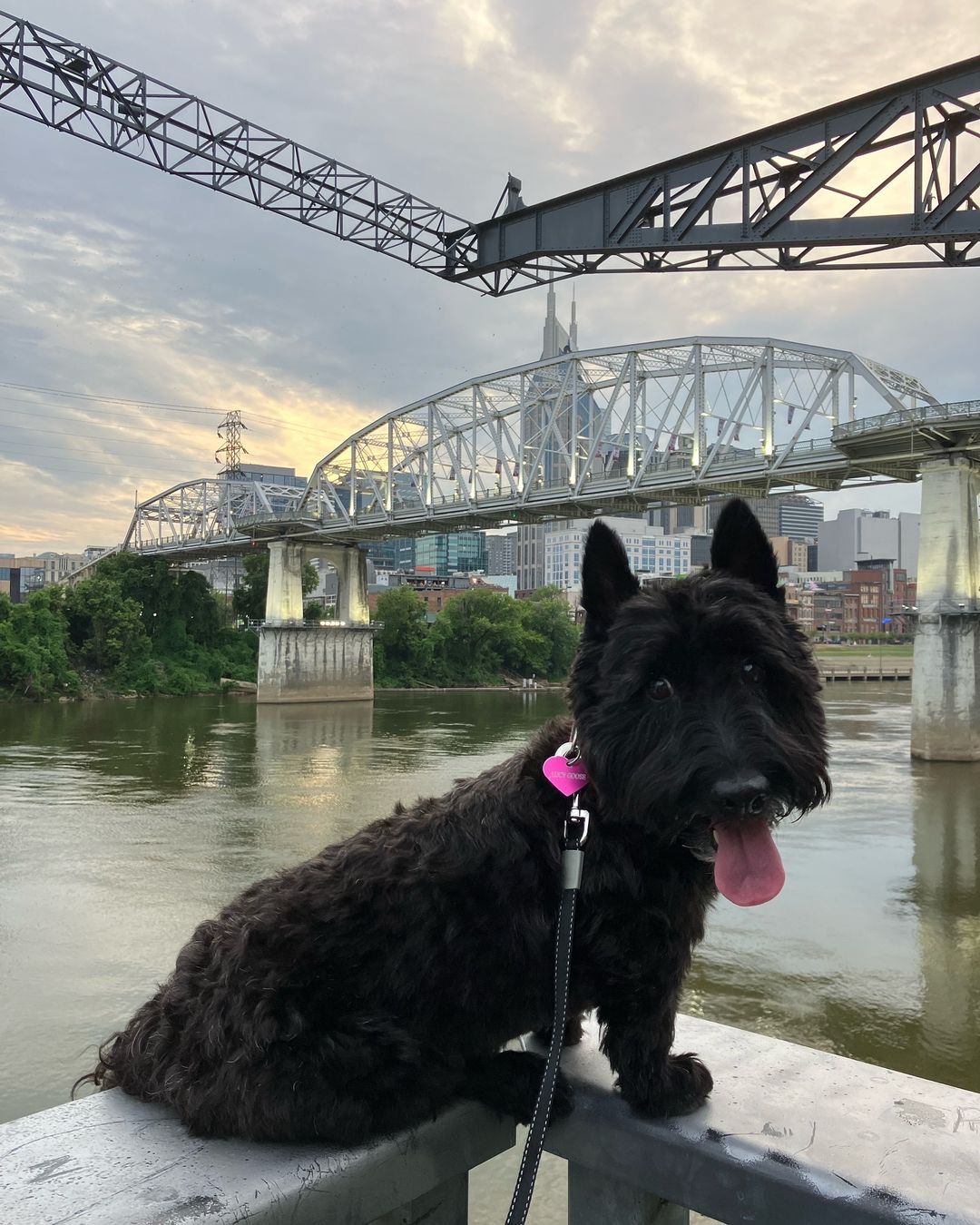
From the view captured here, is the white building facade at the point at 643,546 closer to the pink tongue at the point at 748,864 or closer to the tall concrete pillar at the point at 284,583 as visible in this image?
the tall concrete pillar at the point at 284,583

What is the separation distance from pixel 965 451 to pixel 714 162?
82.3ft

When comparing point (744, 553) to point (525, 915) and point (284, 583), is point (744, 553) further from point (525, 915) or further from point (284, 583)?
point (284, 583)

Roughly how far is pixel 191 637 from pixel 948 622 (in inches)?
2141

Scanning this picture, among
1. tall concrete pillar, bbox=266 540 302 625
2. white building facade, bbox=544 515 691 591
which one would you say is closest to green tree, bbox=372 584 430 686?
tall concrete pillar, bbox=266 540 302 625

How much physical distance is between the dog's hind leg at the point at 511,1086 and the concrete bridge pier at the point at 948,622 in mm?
28804

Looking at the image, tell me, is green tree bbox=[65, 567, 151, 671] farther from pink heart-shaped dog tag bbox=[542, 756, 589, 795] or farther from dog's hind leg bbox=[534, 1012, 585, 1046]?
pink heart-shaped dog tag bbox=[542, 756, 589, 795]

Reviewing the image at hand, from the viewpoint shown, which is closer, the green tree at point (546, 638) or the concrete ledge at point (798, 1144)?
the concrete ledge at point (798, 1144)

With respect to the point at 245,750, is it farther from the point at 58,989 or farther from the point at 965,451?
the point at 965,451

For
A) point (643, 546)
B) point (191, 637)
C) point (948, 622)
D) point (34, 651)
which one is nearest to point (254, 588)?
point (191, 637)

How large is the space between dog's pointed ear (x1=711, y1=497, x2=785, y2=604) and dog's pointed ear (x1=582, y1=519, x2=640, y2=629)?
236 mm

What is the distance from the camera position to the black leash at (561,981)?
160 centimetres

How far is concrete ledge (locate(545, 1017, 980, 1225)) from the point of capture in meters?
1.52

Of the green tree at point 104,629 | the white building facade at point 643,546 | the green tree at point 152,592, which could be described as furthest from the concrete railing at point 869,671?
the green tree at point 104,629

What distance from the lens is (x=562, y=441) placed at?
51.4 m
